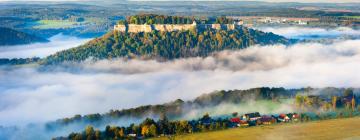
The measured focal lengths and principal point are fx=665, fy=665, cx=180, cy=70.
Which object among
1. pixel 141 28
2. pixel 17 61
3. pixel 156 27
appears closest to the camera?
pixel 141 28

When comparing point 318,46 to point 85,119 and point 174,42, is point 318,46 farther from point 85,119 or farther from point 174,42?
point 85,119

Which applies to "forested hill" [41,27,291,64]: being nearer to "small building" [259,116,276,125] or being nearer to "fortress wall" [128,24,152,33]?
"fortress wall" [128,24,152,33]

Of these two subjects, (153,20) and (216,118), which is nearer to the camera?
(216,118)

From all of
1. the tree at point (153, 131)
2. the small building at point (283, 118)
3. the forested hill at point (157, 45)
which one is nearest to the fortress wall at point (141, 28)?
the forested hill at point (157, 45)

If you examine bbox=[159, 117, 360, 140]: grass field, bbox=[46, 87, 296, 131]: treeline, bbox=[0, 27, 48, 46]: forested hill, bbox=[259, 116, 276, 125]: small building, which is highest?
bbox=[159, 117, 360, 140]: grass field

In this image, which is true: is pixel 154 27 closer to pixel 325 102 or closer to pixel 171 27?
pixel 171 27

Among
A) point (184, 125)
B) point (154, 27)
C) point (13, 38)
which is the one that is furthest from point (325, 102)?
point (13, 38)

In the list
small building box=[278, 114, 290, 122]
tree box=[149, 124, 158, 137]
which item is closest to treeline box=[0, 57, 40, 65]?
small building box=[278, 114, 290, 122]

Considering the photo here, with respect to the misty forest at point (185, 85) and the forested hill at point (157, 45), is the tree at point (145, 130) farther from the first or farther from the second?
the forested hill at point (157, 45)
